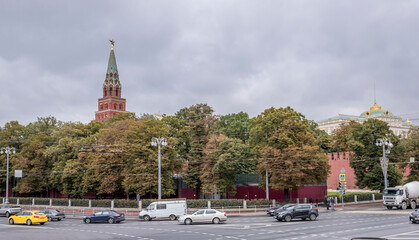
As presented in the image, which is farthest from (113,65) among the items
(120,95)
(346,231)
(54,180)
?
(346,231)

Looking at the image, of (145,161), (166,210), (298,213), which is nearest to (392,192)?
(298,213)

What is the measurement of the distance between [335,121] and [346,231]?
581ft

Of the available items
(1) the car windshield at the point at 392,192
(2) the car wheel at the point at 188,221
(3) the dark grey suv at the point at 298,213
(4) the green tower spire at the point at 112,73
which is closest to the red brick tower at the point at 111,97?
(4) the green tower spire at the point at 112,73

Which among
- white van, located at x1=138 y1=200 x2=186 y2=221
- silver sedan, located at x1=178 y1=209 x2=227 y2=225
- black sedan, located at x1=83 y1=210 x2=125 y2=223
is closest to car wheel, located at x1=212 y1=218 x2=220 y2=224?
silver sedan, located at x1=178 y1=209 x2=227 y2=225

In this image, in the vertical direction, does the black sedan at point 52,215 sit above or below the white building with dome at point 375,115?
below

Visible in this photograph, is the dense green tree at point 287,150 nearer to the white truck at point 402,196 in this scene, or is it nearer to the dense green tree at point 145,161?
the white truck at point 402,196

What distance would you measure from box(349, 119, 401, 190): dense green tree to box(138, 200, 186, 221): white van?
31.5 meters

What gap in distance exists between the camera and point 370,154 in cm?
6144

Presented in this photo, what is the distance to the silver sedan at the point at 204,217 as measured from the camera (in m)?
36.1

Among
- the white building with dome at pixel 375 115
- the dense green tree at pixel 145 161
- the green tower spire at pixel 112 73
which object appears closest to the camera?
the dense green tree at pixel 145 161

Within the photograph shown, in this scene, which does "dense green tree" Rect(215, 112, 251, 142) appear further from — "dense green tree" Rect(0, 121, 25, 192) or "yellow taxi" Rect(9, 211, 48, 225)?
"yellow taxi" Rect(9, 211, 48, 225)

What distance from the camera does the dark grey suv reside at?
36906 millimetres

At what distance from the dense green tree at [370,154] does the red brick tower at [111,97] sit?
96.7 m

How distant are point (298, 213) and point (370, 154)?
2946cm
